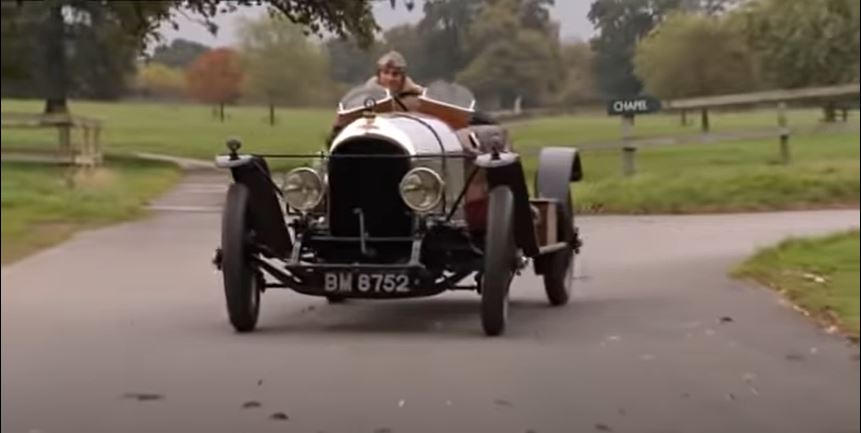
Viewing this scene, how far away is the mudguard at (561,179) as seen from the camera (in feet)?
11.6

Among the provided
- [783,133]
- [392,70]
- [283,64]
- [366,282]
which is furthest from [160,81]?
[783,133]

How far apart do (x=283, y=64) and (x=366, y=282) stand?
0.86 metres

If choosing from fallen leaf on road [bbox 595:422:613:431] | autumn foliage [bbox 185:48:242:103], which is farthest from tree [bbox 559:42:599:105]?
fallen leaf on road [bbox 595:422:613:431]

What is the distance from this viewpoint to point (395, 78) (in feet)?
10.4

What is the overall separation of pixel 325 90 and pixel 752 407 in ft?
5.05

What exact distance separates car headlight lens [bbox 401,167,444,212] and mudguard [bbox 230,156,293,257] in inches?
12.0

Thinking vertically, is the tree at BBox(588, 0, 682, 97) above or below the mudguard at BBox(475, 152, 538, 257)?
above

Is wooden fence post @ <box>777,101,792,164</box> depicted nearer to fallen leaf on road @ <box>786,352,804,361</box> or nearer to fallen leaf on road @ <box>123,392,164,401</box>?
fallen leaf on road @ <box>786,352,804,361</box>

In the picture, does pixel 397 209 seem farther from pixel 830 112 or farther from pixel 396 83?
pixel 830 112

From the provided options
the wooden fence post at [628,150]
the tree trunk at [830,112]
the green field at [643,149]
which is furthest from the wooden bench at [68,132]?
the tree trunk at [830,112]

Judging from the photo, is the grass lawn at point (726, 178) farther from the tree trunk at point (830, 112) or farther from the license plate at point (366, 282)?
the license plate at point (366, 282)

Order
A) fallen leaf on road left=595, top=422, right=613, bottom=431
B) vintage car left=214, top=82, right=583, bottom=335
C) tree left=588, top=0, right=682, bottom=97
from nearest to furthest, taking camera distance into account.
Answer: tree left=588, top=0, right=682, bottom=97 → vintage car left=214, top=82, right=583, bottom=335 → fallen leaf on road left=595, top=422, right=613, bottom=431

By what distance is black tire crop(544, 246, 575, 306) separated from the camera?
4.09 meters

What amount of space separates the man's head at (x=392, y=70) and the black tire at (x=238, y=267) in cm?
43
